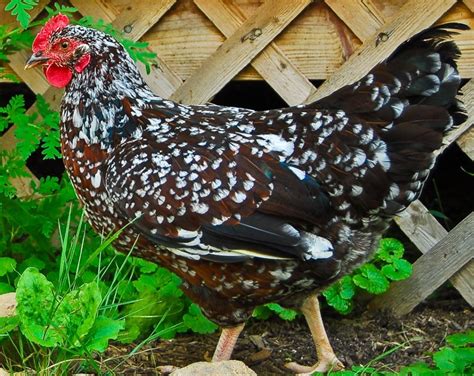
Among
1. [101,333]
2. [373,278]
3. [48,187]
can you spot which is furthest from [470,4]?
[101,333]

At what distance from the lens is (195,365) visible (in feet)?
12.8

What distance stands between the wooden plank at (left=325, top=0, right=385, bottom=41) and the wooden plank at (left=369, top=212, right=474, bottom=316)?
1.17 m

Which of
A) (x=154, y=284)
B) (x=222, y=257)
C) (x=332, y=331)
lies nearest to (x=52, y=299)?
(x=222, y=257)

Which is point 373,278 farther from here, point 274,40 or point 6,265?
point 6,265

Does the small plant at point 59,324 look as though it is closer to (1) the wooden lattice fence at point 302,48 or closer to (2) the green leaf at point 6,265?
(2) the green leaf at point 6,265

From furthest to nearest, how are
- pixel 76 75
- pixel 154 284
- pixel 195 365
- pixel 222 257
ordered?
pixel 154 284
pixel 76 75
pixel 222 257
pixel 195 365

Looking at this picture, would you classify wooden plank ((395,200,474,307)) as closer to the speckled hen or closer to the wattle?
the speckled hen

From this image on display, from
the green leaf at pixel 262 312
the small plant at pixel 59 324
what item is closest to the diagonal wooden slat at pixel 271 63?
the green leaf at pixel 262 312

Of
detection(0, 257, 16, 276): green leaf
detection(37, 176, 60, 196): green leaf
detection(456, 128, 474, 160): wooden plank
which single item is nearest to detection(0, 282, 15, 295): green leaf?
detection(0, 257, 16, 276): green leaf

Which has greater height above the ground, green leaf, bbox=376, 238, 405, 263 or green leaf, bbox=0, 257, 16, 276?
green leaf, bbox=376, 238, 405, 263

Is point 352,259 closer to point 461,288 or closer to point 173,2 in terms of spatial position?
point 461,288

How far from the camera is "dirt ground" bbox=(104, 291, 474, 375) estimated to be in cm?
487

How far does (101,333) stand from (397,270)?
1.90m

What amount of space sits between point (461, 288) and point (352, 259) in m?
1.15
